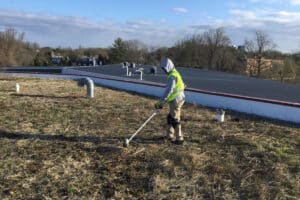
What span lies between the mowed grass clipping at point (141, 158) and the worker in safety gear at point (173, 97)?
29 centimetres

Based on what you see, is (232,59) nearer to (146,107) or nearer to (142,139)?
(146,107)

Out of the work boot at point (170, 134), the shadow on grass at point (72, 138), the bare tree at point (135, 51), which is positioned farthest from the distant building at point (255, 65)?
the shadow on grass at point (72, 138)

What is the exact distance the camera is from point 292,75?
6550 cm

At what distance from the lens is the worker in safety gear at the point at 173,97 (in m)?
8.60

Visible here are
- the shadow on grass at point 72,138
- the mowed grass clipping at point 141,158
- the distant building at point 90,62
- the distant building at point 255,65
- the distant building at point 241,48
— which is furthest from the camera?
the distant building at point 241,48

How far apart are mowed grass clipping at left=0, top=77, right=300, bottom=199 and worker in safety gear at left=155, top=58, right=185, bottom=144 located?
29cm

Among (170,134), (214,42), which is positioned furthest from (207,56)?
(170,134)

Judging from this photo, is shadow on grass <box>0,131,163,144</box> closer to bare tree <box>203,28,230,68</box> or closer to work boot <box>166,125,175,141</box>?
work boot <box>166,125,175,141</box>

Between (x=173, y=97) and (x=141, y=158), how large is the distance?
160 centimetres

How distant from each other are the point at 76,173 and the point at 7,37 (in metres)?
61.3

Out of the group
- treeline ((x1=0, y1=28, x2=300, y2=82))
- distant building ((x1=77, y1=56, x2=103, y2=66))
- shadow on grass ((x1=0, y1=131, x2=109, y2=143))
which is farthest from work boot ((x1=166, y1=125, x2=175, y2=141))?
treeline ((x1=0, y1=28, x2=300, y2=82))

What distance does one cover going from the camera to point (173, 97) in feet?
28.7

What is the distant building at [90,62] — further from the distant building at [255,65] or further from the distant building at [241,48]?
the distant building at [241,48]

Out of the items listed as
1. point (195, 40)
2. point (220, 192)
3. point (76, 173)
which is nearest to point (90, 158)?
point (76, 173)
